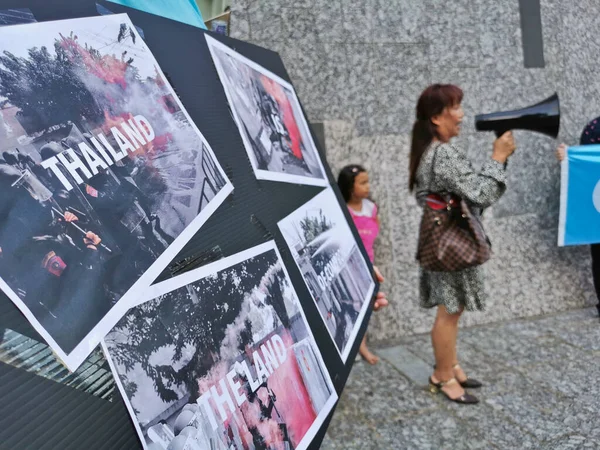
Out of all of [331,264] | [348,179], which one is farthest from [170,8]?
[348,179]

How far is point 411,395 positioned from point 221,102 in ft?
8.86

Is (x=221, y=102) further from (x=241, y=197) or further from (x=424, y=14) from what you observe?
(x=424, y=14)

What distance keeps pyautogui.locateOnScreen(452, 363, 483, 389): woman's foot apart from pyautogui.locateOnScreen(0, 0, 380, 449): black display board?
2.28 m

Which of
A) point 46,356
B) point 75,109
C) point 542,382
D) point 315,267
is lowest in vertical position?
point 542,382

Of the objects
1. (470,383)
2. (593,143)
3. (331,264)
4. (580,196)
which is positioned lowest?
(470,383)

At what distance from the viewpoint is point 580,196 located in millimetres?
4004

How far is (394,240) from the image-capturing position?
401cm

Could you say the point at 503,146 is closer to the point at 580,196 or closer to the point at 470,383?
the point at 470,383

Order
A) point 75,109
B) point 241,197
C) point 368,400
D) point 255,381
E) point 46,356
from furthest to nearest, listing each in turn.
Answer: point 368,400, point 241,197, point 255,381, point 75,109, point 46,356

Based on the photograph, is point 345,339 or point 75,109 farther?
point 345,339

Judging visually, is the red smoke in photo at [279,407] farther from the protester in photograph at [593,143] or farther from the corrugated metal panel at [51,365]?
the protester in photograph at [593,143]

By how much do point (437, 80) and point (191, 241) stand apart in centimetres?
390

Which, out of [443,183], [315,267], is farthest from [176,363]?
[443,183]

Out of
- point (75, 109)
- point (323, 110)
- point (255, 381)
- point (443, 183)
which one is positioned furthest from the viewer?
point (323, 110)
